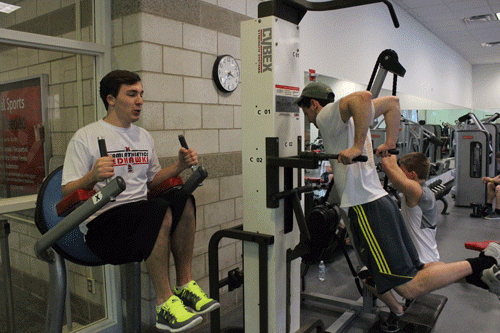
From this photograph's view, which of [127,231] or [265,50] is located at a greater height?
[265,50]

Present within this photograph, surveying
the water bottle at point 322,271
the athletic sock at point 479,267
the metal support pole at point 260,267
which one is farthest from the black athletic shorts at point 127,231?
the water bottle at point 322,271

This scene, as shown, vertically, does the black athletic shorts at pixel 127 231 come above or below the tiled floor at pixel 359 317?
above

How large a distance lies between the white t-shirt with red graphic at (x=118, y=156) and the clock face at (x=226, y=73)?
3.98 ft

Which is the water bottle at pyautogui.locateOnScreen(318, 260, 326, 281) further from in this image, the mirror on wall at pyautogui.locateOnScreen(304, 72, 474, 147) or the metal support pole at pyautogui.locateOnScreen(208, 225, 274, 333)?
the metal support pole at pyautogui.locateOnScreen(208, 225, 274, 333)

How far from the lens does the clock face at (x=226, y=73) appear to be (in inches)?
128

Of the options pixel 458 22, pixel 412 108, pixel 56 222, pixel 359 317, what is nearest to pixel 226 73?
pixel 56 222

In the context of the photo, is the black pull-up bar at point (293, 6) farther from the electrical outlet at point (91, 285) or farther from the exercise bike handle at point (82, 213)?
the electrical outlet at point (91, 285)

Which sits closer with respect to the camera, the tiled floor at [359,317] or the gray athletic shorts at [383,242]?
the gray athletic shorts at [383,242]

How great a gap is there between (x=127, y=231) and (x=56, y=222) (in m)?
0.34

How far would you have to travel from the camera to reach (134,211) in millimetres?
1802

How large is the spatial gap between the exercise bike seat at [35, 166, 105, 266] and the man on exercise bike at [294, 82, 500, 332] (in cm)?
127

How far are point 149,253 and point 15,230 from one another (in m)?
1.22

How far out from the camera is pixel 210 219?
3283 mm

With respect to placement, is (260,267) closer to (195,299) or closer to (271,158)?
(195,299)
